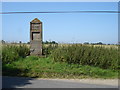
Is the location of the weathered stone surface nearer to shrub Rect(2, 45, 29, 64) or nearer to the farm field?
shrub Rect(2, 45, 29, 64)

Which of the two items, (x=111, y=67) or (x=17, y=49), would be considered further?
(x=17, y=49)

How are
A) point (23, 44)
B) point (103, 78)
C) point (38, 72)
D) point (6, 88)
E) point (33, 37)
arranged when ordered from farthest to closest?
point (23, 44), point (33, 37), point (38, 72), point (103, 78), point (6, 88)

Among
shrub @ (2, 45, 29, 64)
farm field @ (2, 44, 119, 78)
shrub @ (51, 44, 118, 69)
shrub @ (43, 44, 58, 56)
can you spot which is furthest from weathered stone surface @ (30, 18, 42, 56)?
shrub @ (51, 44, 118, 69)

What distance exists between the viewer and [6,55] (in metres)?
13.9

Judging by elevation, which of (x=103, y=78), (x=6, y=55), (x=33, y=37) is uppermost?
(x=33, y=37)

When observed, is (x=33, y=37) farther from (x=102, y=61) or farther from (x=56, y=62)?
(x=102, y=61)

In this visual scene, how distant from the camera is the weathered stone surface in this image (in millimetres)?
16406

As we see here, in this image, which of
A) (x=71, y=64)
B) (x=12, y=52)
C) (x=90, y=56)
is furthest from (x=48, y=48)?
(x=90, y=56)

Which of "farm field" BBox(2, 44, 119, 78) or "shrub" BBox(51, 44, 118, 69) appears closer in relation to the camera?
"farm field" BBox(2, 44, 119, 78)

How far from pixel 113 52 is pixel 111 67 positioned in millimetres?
1407

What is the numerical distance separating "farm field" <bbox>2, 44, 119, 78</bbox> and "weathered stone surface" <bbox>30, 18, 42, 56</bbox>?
1.46m

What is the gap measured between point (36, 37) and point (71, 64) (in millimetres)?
5105

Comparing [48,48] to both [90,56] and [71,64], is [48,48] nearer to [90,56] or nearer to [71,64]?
[71,64]

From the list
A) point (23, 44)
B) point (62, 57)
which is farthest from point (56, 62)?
point (23, 44)
